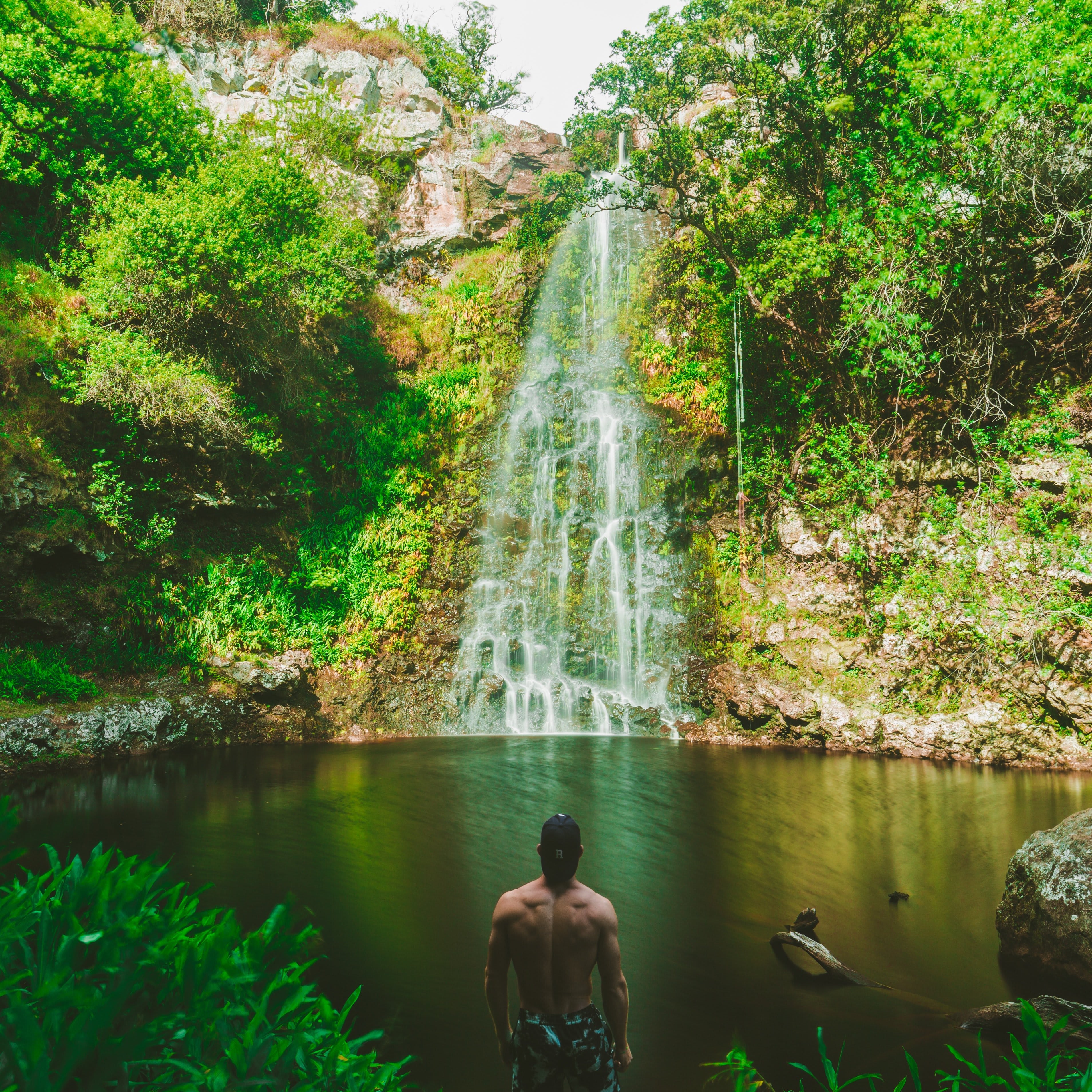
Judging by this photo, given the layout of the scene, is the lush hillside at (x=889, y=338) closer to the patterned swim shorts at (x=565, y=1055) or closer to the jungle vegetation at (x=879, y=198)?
the jungle vegetation at (x=879, y=198)

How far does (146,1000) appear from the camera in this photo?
2090mm

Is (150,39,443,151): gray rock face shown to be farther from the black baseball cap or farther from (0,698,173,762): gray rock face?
the black baseball cap

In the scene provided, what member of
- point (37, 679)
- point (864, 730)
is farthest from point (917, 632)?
point (37, 679)

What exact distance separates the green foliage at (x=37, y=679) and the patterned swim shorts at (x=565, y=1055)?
12.1m

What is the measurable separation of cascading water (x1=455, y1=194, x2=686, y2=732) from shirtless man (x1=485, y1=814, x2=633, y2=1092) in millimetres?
12865

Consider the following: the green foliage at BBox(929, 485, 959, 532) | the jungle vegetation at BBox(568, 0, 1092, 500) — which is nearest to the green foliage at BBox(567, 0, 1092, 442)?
the jungle vegetation at BBox(568, 0, 1092, 500)

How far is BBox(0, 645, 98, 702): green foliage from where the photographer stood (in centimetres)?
1171

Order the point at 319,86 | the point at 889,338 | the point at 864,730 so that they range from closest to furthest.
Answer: the point at 864,730, the point at 889,338, the point at 319,86

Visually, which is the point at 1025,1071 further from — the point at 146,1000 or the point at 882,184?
the point at 882,184

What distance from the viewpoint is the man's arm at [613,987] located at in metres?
3.01

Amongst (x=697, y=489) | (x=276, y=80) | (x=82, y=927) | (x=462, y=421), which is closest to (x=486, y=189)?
(x=276, y=80)

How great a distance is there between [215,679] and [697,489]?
479 inches

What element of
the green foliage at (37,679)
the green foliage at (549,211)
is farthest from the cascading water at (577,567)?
the green foliage at (37,679)

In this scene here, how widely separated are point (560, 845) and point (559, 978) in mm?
553
